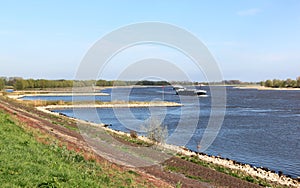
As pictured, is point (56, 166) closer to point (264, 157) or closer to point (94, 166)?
point (94, 166)

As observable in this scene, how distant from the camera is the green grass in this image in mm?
9695

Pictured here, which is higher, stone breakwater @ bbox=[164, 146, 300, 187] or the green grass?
the green grass

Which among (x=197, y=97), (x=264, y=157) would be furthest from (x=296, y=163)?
(x=197, y=97)

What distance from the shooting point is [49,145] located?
16266 millimetres

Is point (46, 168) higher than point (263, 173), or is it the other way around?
point (46, 168)

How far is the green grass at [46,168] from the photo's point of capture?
9695 mm

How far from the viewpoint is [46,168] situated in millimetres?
11117

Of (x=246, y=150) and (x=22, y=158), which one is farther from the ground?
(x=22, y=158)

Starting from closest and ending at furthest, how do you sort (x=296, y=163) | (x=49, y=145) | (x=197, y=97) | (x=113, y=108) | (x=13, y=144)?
(x=13, y=144), (x=49, y=145), (x=296, y=163), (x=113, y=108), (x=197, y=97)

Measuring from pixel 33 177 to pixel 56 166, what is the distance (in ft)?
6.68

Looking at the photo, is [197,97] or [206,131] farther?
[197,97]

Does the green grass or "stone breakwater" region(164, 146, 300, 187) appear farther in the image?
"stone breakwater" region(164, 146, 300, 187)

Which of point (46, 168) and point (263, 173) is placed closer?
point (46, 168)

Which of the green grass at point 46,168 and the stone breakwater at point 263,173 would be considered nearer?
the green grass at point 46,168
